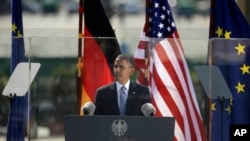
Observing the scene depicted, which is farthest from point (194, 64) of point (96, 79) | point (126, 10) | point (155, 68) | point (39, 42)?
point (126, 10)

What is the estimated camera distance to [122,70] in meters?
9.41

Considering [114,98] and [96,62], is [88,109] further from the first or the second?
[96,62]

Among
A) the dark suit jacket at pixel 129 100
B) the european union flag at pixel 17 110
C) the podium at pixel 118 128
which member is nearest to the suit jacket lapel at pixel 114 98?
the dark suit jacket at pixel 129 100

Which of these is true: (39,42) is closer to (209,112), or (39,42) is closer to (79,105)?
(79,105)

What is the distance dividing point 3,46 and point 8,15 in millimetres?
2603

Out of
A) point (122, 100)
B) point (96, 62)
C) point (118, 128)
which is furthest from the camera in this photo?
point (96, 62)

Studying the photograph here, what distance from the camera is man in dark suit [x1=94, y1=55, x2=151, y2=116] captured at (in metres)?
9.39

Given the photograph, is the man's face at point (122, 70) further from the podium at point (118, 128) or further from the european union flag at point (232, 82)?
the european union flag at point (232, 82)

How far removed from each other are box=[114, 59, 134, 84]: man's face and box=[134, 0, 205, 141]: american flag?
4.0 inches

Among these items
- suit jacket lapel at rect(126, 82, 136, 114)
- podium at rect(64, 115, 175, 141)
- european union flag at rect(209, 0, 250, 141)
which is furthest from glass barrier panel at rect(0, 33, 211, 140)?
suit jacket lapel at rect(126, 82, 136, 114)

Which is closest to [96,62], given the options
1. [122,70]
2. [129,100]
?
[122,70]

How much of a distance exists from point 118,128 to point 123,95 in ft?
1.22

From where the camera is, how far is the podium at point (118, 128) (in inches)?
365

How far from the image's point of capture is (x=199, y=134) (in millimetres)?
9641
